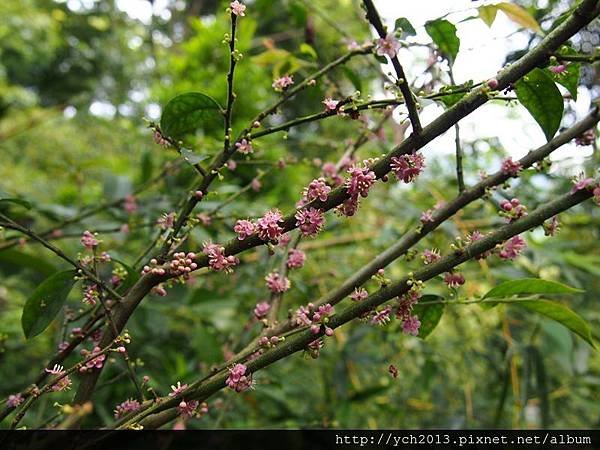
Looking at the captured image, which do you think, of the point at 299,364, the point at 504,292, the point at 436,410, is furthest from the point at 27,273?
the point at 504,292

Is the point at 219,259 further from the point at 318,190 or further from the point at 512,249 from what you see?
the point at 512,249

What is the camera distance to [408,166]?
1.52 ft

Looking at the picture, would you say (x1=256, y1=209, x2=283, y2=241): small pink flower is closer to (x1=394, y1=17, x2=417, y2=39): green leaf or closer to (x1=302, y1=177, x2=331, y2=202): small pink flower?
(x1=302, y1=177, x2=331, y2=202): small pink flower

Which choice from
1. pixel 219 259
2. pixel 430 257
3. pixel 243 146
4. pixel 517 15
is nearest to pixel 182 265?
pixel 219 259

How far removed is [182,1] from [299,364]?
4.21m

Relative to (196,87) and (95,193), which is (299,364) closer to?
(95,193)

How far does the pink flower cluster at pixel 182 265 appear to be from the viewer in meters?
0.49

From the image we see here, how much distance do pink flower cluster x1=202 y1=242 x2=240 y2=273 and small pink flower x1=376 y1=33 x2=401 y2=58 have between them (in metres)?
0.22

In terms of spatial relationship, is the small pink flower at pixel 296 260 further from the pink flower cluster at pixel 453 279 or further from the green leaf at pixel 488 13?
the green leaf at pixel 488 13

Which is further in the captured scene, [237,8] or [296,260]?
[296,260]

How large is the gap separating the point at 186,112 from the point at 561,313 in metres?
0.47

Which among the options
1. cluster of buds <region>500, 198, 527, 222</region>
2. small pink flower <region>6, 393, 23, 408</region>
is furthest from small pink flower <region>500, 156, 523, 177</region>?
small pink flower <region>6, 393, 23, 408</region>

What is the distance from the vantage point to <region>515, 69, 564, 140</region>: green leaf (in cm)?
51

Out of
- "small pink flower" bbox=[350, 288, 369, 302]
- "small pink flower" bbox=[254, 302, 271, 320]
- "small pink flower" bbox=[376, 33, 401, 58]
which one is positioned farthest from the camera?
"small pink flower" bbox=[254, 302, 271, 320]
